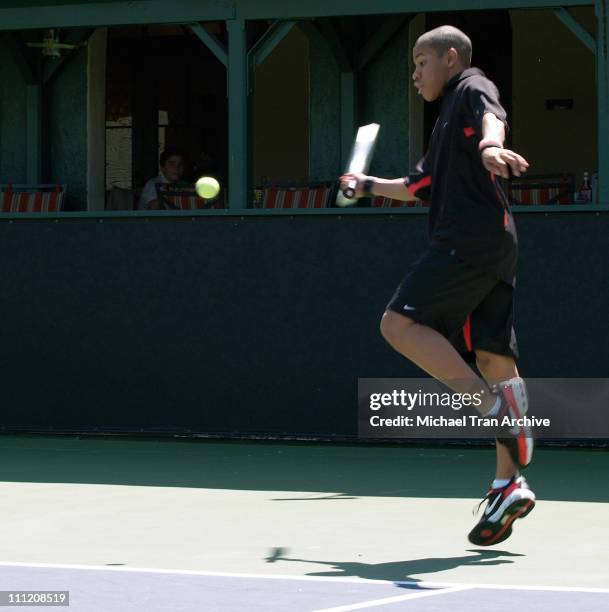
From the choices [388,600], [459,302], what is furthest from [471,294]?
[388,600]

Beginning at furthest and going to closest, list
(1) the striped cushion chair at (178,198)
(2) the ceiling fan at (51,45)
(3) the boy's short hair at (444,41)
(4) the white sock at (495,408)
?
(2) the ceiling fan at (51,45) < (1) the striped cushion chair at (178,198) < (3) the boy's short hair at (444,41) < (4) the white sock at (495,408)

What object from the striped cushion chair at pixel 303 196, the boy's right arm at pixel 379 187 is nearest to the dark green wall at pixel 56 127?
the striped cushion chair at pixel 303 196

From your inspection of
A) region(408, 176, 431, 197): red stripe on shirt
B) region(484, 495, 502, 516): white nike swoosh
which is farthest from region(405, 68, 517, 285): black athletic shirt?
region(484, 495, 502, 516): white nike swoosh

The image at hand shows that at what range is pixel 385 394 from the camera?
36.2 feet

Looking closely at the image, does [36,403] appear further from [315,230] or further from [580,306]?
[580,306]

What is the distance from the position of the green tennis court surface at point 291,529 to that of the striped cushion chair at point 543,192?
2566mm

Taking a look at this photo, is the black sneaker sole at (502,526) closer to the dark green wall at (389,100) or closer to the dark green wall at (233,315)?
the dark green wall at (233,315)

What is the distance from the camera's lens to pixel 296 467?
383 inches

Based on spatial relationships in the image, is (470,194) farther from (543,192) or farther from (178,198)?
(543,192)

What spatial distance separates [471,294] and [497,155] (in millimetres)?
786

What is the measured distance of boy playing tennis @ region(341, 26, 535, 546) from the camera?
20.5 feet

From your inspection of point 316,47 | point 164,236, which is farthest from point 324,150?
point 164,236

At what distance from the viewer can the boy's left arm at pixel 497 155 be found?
18.6 feet

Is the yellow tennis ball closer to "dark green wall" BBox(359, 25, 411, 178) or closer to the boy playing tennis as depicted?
the boy playing tennis
